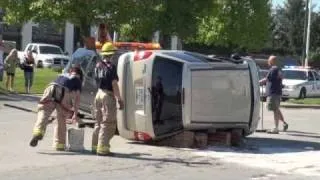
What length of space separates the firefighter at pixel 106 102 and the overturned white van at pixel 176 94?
115 centimetres

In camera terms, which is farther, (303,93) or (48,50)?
(48,50)

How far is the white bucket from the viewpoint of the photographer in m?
12.1

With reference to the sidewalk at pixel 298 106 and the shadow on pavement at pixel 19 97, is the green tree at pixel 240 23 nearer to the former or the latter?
the sidewalk at pixel 298 106

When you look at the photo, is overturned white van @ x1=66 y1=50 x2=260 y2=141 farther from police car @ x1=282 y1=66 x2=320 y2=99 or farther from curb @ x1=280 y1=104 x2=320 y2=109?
police car @ x1=282 y1=66 x2=320 y2=99

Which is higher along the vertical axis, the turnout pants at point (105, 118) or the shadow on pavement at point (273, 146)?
the turnout pants at point (105, 118)

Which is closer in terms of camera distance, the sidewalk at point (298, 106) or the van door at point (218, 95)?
the van door at point (218, 95)

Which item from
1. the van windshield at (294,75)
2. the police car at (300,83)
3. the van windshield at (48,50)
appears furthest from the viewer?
the van windshield at (48,50)

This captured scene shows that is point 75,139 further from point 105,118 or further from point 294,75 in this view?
point 294,75

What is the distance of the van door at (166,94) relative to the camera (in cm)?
1299

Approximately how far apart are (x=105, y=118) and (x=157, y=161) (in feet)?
3.60

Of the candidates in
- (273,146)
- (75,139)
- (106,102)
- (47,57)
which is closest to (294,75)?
(47,57)

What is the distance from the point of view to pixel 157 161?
456 inches

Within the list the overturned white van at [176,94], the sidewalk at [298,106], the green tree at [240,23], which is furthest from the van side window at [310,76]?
the overturned white van at [176,94]

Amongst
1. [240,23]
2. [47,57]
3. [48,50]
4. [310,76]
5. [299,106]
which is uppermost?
[240,23]
